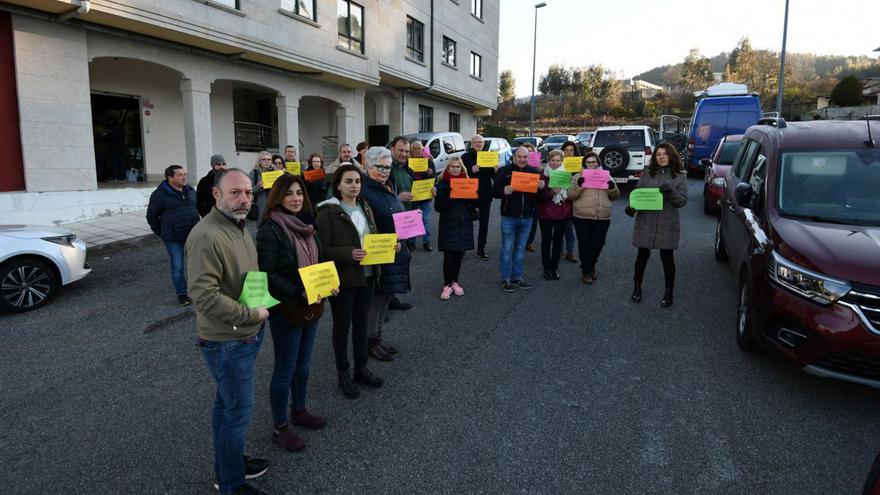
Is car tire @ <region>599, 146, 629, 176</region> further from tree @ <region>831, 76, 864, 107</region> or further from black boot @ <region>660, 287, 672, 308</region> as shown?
tree @ <region>831, 76, 864, 107</region>

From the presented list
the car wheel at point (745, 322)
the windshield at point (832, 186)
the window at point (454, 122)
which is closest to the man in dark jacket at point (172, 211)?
the car wheel at point (745, 322)

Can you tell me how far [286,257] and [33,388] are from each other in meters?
2.92

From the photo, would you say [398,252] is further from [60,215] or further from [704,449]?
[60,215]

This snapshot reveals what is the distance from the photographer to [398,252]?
14.3 ft

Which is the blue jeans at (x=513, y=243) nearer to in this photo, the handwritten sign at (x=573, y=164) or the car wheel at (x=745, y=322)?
the handwritten sign at (x=573, y=164)

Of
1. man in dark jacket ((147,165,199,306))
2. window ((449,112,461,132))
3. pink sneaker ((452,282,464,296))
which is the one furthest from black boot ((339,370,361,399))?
window ((449,112,461,132))

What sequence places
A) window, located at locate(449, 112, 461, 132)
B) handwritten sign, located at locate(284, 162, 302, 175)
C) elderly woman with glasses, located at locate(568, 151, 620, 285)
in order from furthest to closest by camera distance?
window, located at locate(449, 112, 461, 132)
handwritten sign, located at locate(284, 162, 302, 175)
elderly woman with glasses, located at locate(568, 151, 620, 285)

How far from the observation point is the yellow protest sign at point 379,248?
390 cm

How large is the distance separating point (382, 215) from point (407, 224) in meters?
0.32

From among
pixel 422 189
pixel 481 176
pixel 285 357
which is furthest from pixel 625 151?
pixel 285 357

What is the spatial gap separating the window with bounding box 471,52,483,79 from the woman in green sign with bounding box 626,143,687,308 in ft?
79.8

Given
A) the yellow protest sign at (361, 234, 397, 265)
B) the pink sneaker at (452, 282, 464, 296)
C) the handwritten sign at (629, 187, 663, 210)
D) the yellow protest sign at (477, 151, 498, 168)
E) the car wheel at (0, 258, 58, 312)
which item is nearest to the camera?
the yellow protest sign at (361, 234, 397, 265)

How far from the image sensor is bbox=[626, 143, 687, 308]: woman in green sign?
6.00 metres

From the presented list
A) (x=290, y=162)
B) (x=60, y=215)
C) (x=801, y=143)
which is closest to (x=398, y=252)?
(x=801, y=143)
